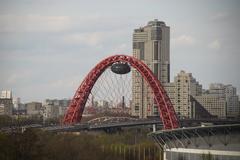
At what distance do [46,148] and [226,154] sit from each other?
12.1m

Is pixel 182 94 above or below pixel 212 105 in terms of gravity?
above

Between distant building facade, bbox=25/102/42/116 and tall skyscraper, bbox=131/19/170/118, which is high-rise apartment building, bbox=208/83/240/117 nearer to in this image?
tall skyscraper, bbox=131/19/170/118

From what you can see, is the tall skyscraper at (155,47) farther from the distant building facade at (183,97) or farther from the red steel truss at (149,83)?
the red steel truss at (149,83)

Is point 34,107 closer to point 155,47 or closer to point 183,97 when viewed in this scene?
point 155,47

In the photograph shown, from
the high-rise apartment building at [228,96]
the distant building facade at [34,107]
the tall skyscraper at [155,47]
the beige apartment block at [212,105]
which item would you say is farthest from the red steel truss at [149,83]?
the distant building facade at [34,107]

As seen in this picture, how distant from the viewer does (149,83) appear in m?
58.0

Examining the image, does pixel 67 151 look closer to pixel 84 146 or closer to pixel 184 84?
pixel 84 146

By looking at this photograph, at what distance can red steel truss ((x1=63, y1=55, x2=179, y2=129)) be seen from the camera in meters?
57.5

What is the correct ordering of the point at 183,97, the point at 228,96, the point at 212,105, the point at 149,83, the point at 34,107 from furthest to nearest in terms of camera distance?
the point at 34,107 < the point at 228,96 < the point at 212,105 < the point at 183,97 < the point at 149,83

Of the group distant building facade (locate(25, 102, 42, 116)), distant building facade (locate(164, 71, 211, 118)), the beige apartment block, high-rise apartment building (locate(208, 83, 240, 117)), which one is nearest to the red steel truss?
distant building facade (locate(164, 71, 211, 118))

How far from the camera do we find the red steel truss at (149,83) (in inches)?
2263

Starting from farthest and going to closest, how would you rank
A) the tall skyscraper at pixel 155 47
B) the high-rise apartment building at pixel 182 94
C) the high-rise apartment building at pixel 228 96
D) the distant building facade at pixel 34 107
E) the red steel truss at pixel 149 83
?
1. the distant building facade at pixel 34 107
2. the tall skyscraper at pixel 155 47
3. the high-rise apartment building at pixel 228 96
4. the high-rise apartment building at pixel 182 94
5. the red steel truss at pixel 149 83

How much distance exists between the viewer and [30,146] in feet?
96.8

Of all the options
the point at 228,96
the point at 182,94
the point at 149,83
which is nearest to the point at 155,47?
the point at 228,96
